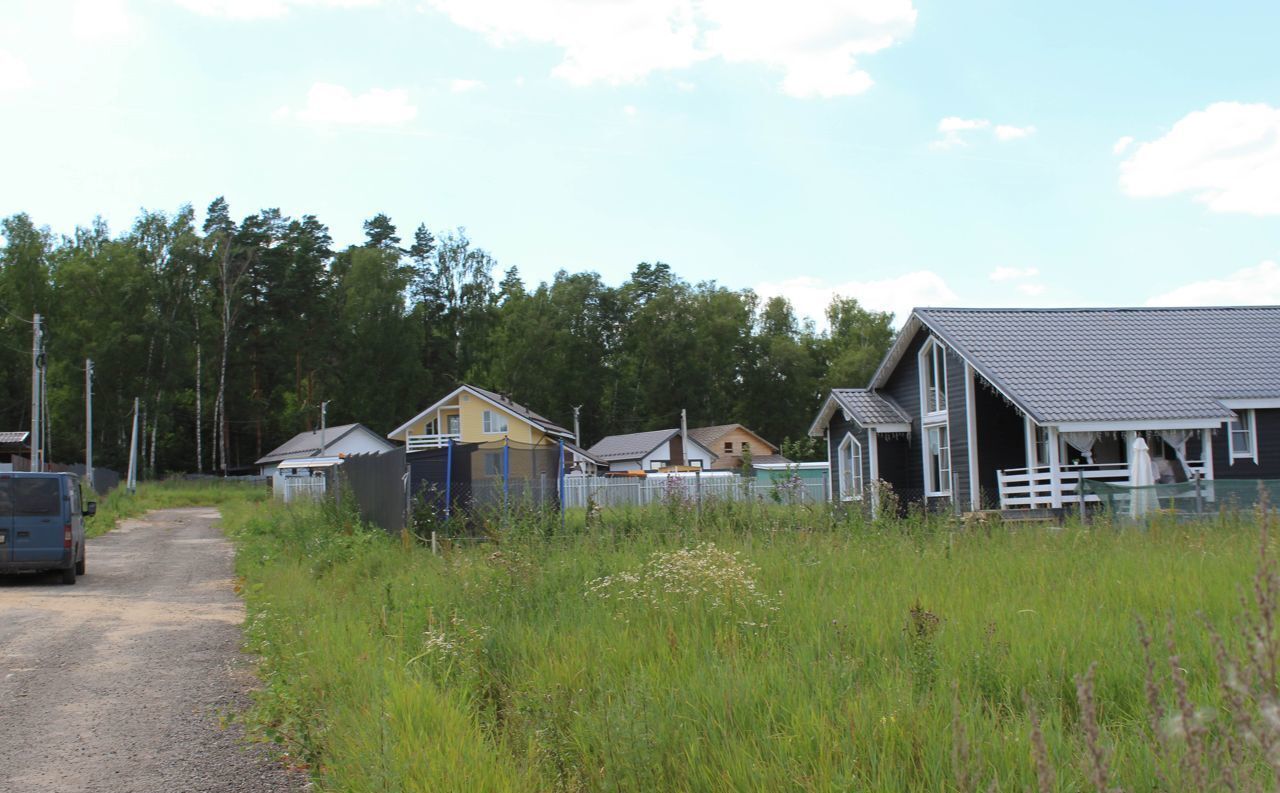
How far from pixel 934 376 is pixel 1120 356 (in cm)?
457

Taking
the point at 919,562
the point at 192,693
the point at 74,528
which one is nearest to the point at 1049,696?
the point at 919,562

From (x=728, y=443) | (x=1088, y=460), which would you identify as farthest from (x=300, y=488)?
(x=728, y=443)

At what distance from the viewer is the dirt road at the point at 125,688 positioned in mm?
6418

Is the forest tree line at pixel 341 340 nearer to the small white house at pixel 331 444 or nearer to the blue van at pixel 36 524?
the small white house at pixel 331 444

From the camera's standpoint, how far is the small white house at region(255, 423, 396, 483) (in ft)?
229

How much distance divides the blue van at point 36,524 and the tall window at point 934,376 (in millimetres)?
20157

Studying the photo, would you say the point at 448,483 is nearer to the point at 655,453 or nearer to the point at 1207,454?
the point at 1207,454

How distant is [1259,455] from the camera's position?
83.4ft

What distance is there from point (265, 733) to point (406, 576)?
4276 millimetres

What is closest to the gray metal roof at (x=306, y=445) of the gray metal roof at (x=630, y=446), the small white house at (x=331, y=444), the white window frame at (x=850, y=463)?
the small white house at (x=331, y=444)

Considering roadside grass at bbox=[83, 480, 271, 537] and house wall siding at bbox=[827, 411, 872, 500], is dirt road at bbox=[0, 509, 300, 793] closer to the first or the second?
house wall siding at bbox=[827, 411, 872, 500]

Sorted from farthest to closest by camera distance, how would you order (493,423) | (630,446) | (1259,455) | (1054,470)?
(630,446) < (493,423) < (1259,455) < (1054,470)

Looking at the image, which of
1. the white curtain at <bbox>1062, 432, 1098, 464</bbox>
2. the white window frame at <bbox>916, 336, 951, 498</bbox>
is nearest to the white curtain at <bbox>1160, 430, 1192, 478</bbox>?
the white curtain at <bbox>1062, 432, 1098, 464</bbox>

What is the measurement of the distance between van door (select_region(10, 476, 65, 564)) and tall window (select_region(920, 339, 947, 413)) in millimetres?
20266
